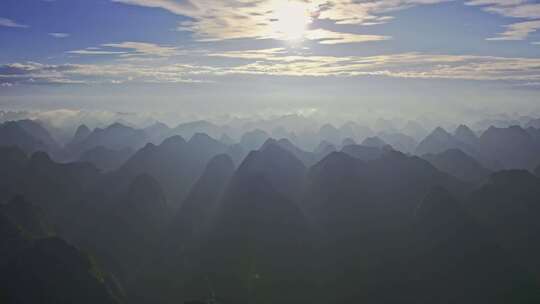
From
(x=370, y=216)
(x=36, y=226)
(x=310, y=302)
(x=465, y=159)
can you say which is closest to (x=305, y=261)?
(x=310, y=302)

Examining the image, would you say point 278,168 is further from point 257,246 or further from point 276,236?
point 257,246

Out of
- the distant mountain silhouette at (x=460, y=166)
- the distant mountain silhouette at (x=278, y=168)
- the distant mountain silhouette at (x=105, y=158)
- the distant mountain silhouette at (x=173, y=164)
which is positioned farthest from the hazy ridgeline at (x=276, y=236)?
the distant mountain silhouette at (x=105, y=158)

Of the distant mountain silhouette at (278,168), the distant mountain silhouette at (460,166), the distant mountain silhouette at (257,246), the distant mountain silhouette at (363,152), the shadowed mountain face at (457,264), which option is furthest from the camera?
the distant mountain silhouette at (363,152)

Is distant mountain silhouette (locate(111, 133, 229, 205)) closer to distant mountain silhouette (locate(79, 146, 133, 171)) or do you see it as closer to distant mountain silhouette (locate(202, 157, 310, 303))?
distant mountain silhouette (locate(79, 146, 133, 171))

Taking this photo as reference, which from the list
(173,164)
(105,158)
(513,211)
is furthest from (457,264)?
(105,158)

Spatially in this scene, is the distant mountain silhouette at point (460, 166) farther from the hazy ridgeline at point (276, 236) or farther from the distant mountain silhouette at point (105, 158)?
the distant mountain silhouette at point (105, 158)

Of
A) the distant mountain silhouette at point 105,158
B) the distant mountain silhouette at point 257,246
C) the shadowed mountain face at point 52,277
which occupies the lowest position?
the distant mountain silhouette at point 105,158
